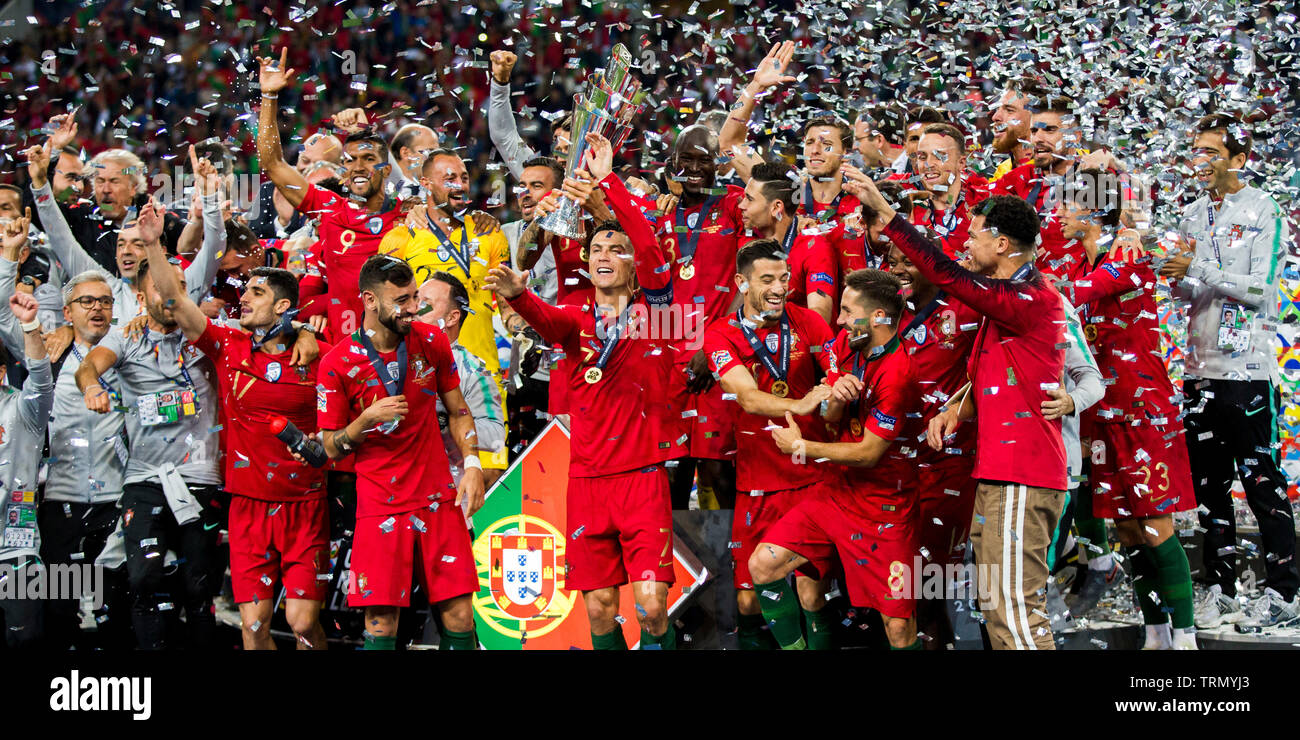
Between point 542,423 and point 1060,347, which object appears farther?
point 542,423

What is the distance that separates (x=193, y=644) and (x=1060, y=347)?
3.60 m

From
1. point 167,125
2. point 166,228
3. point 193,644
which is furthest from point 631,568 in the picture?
point 167,125

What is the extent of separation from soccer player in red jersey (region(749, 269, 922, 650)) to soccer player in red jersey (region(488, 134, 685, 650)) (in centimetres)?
43

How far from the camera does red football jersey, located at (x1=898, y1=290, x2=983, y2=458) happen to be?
5.34 meters

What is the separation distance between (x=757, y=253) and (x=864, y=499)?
3.30 feet

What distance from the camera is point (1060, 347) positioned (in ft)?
16.4

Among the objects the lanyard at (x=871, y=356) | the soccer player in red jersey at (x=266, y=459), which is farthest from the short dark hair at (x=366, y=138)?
the lanyard at (x=871, y=356)

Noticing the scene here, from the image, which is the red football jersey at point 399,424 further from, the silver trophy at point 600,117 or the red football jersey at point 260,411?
the silver trophy at point 600,117

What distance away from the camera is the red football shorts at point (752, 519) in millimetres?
5363

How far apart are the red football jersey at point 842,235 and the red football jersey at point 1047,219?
69 centimetres

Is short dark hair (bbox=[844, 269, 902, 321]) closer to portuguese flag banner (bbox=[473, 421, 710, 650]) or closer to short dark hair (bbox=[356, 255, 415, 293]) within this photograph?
portuguese flag banner (bbox=[473, 421, 710, 650])

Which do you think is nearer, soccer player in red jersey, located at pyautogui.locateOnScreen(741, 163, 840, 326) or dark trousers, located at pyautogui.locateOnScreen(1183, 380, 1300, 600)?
soccer player in red jersey, located at pyautogui.locateOnScreen(741, 163, 840, 326)

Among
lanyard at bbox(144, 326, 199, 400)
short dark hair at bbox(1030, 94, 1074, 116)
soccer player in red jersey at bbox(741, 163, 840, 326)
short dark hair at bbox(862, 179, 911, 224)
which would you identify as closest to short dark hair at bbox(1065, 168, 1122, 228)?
short dark hair at bbox(1030, 94, 1074, 116)
